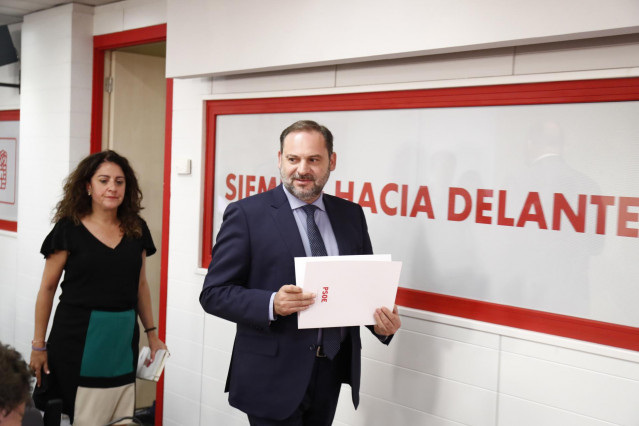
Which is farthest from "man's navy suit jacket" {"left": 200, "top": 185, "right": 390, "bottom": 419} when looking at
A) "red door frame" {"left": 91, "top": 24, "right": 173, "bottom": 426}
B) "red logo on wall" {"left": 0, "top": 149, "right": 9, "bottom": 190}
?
"red logo on wall" {"left": 0, "top": 149, "right": 9, "bottom": 190}

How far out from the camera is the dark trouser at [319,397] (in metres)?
2.44

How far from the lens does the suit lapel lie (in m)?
2.44

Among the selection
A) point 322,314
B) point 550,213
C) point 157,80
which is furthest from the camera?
point 157,80

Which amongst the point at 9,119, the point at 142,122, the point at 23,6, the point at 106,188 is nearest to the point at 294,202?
the point at 106,188

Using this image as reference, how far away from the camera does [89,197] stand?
343cm

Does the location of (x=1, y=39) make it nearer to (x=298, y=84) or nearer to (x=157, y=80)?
(x=157, y=80)

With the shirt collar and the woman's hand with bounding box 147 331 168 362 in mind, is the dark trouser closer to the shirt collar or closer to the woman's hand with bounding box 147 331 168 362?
the shirt collar

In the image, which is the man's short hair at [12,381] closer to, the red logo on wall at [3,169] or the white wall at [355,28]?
the white wall at [355,28]

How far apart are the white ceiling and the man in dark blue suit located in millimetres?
3234

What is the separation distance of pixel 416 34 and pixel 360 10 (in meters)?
0.35

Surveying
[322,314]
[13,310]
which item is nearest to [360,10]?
[322,314]

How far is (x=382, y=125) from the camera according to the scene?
10.5 ft

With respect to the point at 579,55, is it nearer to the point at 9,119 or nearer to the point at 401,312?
the point at 401,312

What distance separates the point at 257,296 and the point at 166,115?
243cm
